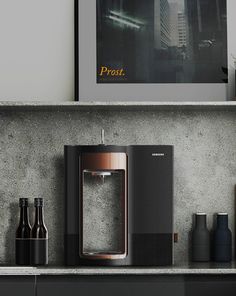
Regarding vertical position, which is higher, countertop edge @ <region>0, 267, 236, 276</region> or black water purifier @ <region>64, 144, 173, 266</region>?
black water purifier @ <region>64, 144, 173, 266</region>

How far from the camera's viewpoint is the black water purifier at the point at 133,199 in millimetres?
3195

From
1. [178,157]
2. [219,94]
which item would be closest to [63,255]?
[178,157]

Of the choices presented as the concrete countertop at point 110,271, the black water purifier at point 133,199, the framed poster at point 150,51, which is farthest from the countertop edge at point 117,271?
the framed poster at point 150,51

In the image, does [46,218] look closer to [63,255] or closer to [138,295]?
[63,255]

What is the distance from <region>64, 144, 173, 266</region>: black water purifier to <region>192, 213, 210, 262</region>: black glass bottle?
0.63ft

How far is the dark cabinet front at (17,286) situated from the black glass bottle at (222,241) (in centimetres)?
82

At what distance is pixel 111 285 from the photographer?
3.08 m

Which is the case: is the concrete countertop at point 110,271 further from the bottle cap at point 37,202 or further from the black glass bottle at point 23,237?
the bottle cap at point 37,202

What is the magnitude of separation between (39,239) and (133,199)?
0.43 metres

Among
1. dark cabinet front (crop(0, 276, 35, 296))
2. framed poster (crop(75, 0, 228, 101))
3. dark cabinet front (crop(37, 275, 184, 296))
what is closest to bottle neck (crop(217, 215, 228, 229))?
dark cabinet front (crop(37, 275, 184, 296))

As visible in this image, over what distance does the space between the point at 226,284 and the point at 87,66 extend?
111 cm

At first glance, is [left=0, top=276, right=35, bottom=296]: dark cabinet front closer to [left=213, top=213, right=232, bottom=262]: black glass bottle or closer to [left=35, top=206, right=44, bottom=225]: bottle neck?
[left=35, top=206, right=44, bottom=225]: bottle neck

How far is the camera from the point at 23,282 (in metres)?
3.06

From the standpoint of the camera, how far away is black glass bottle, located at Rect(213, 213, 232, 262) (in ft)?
11.0
